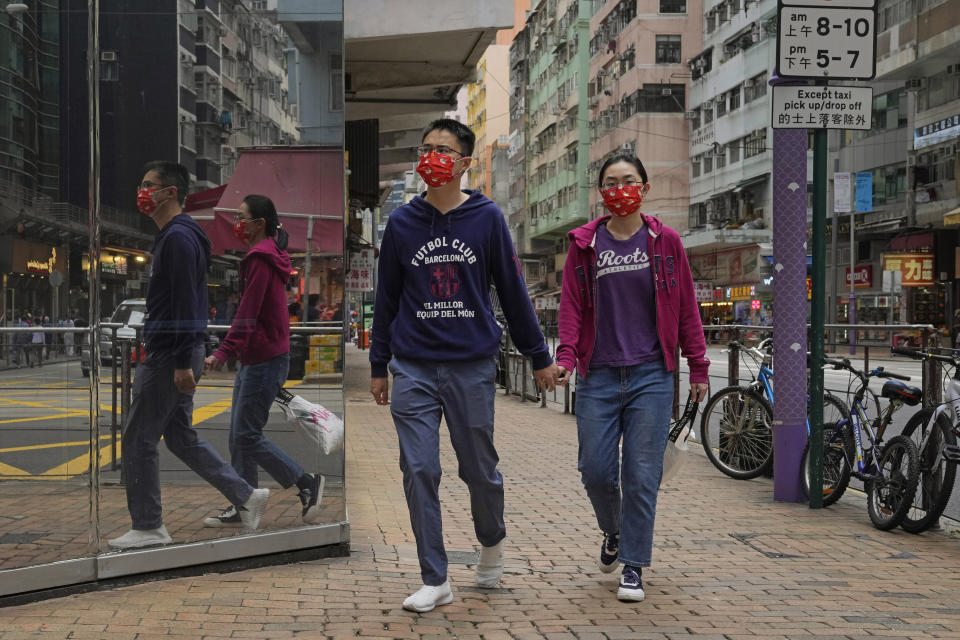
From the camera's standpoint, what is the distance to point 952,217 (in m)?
37.3

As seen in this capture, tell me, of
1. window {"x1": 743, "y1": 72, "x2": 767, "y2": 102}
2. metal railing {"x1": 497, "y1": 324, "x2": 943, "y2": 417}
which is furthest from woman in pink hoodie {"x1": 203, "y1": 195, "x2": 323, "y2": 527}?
window {"x1": 743, "y1": 72, "x2": 767, "y2": 102}

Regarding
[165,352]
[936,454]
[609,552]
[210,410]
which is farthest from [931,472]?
[165,352]

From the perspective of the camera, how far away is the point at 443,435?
14203 millimetres

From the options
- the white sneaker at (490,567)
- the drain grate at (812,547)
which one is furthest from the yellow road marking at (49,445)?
the drain grate at (812,547)

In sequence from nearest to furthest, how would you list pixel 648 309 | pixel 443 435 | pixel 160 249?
pixel 160 249, pixel 648 309, pixel 443 435

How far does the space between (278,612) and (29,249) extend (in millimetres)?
1685

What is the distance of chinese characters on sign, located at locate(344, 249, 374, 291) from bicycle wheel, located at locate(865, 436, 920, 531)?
25.5 meters

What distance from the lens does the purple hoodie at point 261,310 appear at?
5242 mm

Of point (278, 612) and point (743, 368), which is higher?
point (743, 368)

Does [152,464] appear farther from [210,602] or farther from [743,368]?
[743,368]

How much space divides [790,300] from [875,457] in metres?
1.25

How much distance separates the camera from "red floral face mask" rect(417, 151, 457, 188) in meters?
4.90

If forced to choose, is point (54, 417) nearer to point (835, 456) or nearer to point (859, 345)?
point (835, 456)

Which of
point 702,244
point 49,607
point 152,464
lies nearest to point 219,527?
point 152,464
